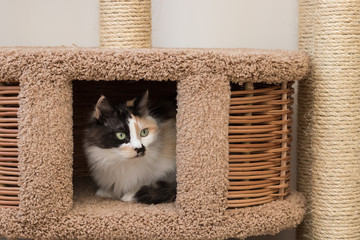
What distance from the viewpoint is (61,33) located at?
1877 millimetres

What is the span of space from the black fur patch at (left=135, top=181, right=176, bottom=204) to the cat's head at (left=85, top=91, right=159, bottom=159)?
0.42 ft

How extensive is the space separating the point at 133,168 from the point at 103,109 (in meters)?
0.22

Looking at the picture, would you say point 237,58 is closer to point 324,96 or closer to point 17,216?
point 324,96

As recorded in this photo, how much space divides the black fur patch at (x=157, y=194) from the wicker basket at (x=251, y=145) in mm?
182

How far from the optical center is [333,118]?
1.39 m

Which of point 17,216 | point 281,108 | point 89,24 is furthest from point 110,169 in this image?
point 89,24

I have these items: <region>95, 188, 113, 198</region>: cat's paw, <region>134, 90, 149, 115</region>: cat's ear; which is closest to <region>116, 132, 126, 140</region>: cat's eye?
<region>134, 90, 149, 115</region>: cat's ear

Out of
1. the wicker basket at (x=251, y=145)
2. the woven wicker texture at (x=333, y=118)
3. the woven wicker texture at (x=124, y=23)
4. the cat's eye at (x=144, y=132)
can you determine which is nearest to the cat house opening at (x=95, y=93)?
the woven wicker texture at (x=124, y=23)

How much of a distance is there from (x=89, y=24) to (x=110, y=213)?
0.91m

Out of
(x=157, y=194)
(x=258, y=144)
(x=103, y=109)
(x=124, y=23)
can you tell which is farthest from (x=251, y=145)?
(x=124, y=23)

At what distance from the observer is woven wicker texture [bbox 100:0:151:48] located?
59.3 inches

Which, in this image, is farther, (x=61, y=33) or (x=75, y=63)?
(x=61, y=33)

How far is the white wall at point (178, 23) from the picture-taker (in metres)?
1.86

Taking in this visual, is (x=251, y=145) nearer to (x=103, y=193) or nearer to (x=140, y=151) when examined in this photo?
(x=140, y=151)
